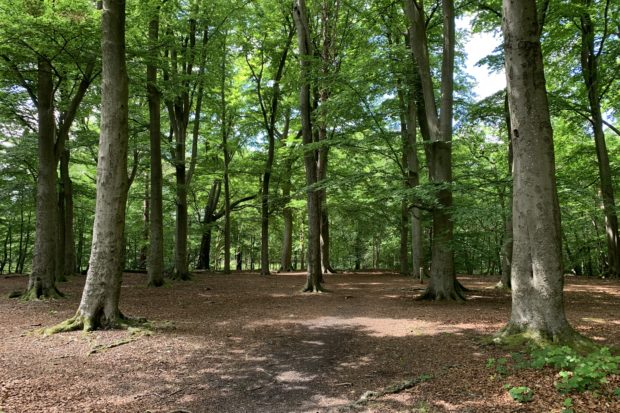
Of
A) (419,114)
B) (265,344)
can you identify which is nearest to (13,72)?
(265,344)

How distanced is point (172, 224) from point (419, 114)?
20345mm

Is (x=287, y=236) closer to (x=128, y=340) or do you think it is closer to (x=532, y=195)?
(x=128, y=340)

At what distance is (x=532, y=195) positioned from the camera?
512 cm

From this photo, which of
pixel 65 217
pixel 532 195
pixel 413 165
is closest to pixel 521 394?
pixel 532 195

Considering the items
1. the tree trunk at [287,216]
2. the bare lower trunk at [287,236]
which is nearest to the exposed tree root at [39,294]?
the tree trunk at [287,216]

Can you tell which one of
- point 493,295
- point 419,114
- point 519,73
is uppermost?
point 419,114

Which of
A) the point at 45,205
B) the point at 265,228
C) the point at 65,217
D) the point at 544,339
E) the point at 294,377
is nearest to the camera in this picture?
the point at 294,377

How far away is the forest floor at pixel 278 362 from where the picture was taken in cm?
373

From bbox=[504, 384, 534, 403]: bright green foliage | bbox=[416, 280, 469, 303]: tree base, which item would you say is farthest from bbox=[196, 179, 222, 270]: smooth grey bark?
bbox=[504, 384, 534, 403]: bright green foliage

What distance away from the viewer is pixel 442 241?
10062 mm

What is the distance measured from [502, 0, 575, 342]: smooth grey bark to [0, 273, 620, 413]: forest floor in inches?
26.3

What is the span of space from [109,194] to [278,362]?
387 centimetres

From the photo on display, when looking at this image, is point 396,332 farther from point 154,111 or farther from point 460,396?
point 154,111

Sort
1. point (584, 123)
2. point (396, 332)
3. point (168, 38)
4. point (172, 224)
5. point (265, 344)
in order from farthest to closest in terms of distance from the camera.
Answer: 1. point (172, 224)
2. point (584, 123)
3. point (168, 38)
4. point (396, 332)
5. point (265, 344)
